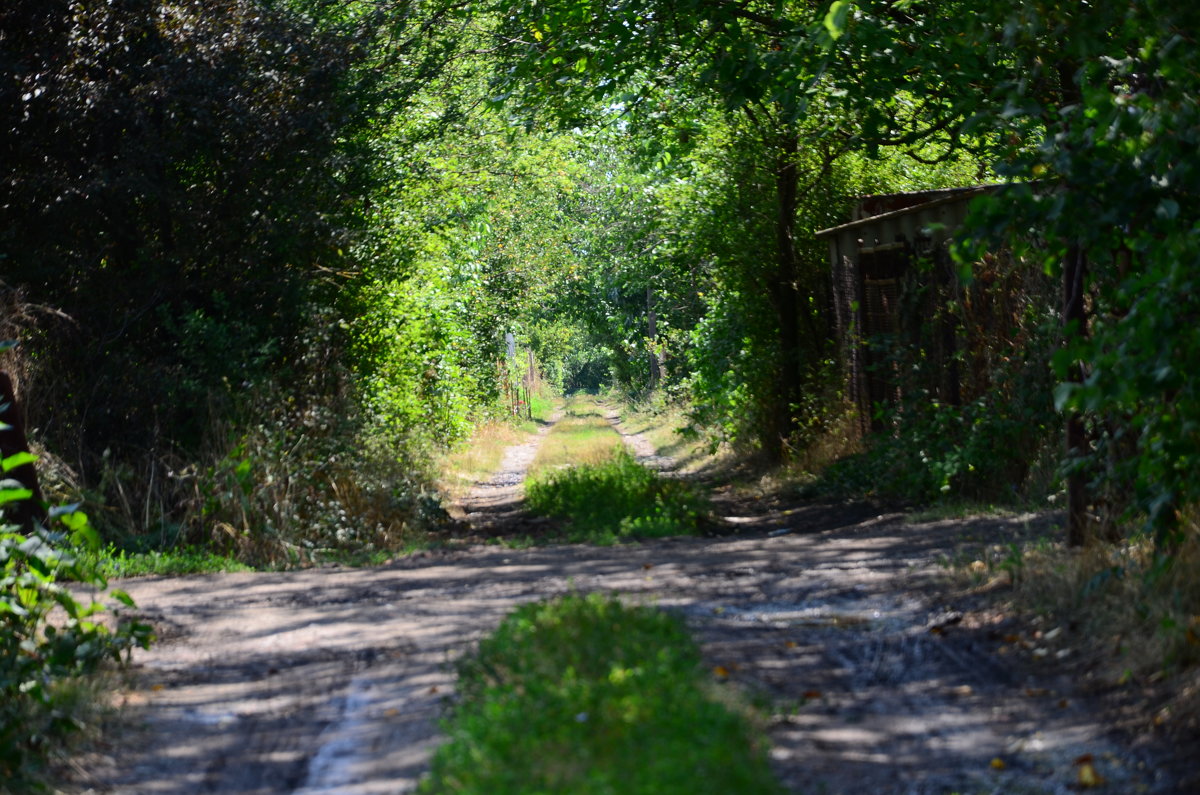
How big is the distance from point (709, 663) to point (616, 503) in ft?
20.7

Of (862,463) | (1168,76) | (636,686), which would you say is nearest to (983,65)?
(862,463)

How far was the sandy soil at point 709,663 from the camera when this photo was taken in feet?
14.5

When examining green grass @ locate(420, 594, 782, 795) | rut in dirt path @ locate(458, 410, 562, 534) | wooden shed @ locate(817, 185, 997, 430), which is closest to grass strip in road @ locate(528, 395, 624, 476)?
rut in dirt path @ locate(458, 410, 562, 534)

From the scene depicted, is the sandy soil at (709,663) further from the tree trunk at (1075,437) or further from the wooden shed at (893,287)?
the wooden shed at (893,287)

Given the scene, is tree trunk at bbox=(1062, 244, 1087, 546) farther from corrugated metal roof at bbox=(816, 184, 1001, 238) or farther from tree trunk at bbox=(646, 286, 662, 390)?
tree trunk at bbox=(646, 286, 662, 390)

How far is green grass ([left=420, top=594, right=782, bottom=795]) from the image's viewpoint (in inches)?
148

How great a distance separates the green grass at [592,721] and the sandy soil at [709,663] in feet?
0.71

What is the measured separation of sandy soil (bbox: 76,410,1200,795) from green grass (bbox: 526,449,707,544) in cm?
133

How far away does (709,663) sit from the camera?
544 cm

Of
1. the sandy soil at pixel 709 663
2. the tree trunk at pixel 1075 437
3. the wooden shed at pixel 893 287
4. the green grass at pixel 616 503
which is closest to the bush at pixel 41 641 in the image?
the sandy soil at pixel 709 663

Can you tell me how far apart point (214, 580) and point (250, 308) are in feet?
12.9

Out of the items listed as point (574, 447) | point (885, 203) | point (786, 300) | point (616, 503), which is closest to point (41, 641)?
point (616, 503)

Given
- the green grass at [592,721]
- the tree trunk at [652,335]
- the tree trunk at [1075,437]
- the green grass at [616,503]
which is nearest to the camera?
the green grass at [592,721]

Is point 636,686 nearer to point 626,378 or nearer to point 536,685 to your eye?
point 536,685
